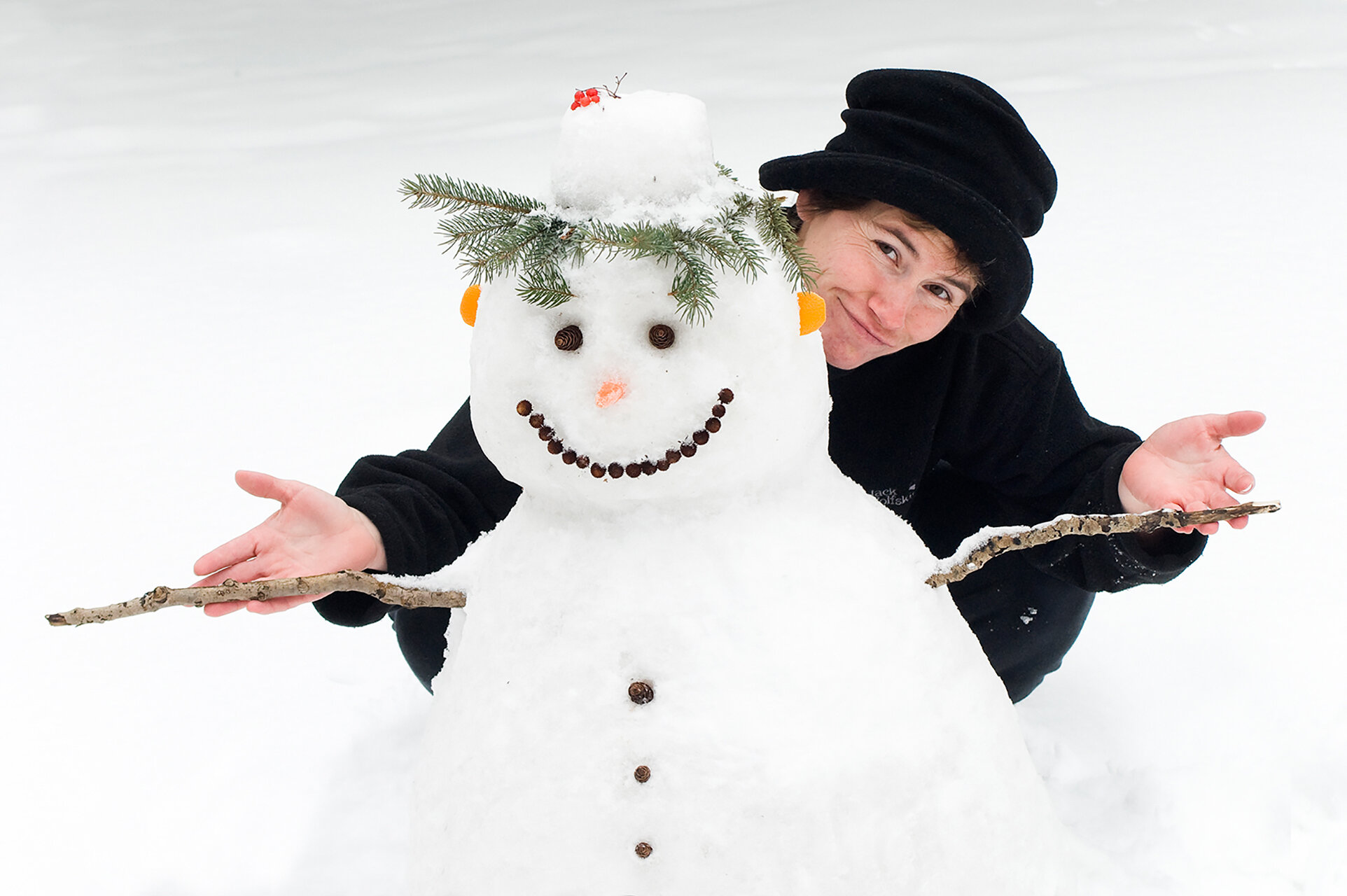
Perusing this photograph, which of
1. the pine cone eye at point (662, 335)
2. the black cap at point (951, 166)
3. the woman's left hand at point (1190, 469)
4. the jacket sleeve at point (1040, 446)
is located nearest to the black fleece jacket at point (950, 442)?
the jacket sleeve at point (1040, 446)

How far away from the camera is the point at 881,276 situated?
1101 millimetres

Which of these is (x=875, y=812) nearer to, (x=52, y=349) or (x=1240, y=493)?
(x=1240, y=493)

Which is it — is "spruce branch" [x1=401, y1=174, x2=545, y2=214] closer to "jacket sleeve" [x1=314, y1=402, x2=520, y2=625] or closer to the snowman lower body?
the snowman lower body

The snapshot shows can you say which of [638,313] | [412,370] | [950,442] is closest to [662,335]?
[638,313]

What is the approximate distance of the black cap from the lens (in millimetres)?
1032

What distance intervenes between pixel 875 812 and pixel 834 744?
0.20 ft

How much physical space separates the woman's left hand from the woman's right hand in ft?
2.31

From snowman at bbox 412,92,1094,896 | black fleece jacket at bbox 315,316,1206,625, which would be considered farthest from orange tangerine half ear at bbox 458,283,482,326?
black fleece jacket at bbox 315,316,1206,625

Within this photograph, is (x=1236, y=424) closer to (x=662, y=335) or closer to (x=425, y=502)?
(x=662, y=335)

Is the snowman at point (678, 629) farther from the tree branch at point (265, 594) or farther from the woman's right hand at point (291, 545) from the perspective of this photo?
the woman's right hand at point (291, 545)

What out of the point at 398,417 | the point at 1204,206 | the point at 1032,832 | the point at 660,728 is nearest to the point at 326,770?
the point at 660,728

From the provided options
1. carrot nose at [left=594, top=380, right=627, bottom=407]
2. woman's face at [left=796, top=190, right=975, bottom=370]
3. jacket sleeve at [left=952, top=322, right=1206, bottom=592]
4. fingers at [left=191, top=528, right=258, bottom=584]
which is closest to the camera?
carrot nose at [left=594, top=380, right=627, bottom=407]

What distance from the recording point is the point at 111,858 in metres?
1.36

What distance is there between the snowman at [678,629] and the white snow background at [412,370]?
1.65 feet
